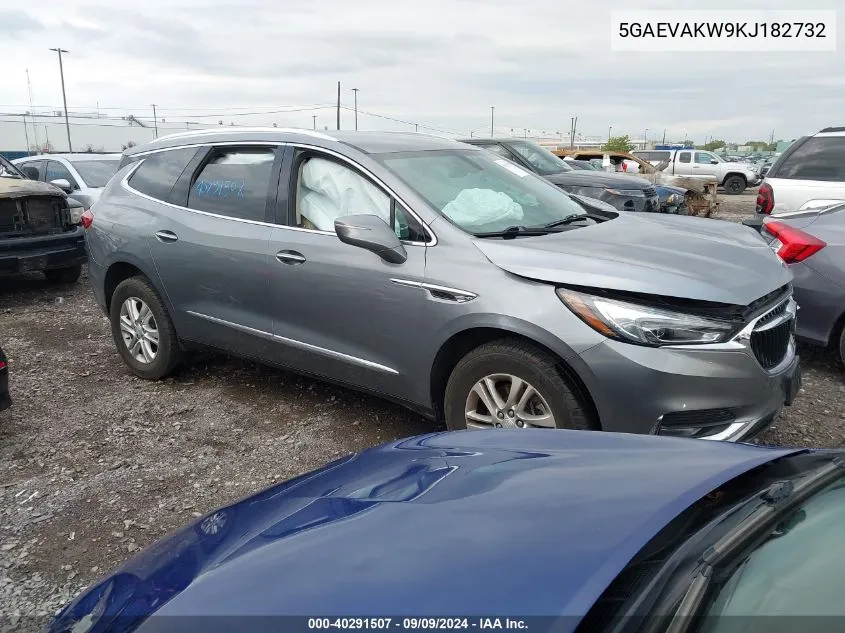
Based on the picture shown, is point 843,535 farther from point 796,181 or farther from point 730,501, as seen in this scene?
point 796,181

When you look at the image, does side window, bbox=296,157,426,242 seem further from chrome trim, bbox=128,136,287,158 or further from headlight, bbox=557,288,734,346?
headlight, bbox=557,288,734,346

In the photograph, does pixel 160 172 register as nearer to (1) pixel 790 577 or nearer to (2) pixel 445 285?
(2) pixel 445 285

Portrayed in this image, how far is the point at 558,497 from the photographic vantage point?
60.6 inches

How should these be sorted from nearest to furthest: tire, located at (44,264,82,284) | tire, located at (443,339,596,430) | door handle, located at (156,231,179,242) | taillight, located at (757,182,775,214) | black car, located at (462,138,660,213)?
tire, located at (443,339,596,430)
door handle, located at (156,231,179,242)
taillight, located at (757,182,775,214)
tire, located at (44,264,82,284)
black car, located at (462,138,660,213)

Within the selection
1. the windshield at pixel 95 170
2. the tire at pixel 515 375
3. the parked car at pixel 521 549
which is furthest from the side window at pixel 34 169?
the parked car at pixel 521 549

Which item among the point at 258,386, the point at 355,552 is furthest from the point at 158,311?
the point at 355,552

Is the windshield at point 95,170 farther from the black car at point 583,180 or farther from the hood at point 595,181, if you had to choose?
the hood at point 595,181

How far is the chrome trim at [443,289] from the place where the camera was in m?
3.12

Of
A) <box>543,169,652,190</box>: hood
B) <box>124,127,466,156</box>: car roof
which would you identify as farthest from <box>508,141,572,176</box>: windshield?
<box>124,127,466,156</box>: car roof

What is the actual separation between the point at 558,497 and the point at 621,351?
136 centimetres

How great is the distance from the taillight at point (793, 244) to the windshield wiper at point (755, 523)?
3411 millimetres

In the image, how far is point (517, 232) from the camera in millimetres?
3365

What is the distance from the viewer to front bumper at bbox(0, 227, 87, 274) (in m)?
6.99

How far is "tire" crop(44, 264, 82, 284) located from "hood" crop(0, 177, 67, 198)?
3.11 ft
